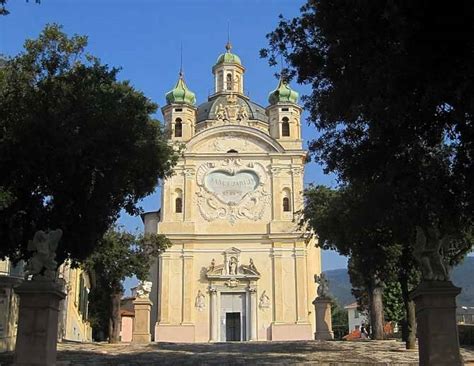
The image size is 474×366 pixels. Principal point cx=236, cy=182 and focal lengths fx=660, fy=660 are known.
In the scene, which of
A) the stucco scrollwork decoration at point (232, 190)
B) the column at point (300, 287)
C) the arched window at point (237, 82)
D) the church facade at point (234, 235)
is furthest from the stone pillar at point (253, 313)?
the arched window at point (237, 82)

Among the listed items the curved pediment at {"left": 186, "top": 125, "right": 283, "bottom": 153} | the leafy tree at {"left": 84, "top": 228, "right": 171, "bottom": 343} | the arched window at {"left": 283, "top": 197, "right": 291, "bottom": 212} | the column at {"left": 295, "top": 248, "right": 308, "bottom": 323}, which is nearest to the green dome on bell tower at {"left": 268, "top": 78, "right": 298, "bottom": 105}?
the curved pediment at {"left": 186, "top": 125, "right": 283, "bottom": 153}

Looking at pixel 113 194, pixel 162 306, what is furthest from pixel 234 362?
pixel 162 306

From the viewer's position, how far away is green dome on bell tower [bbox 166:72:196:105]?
52594 millimetres

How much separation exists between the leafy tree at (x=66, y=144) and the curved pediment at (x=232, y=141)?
1176 inches

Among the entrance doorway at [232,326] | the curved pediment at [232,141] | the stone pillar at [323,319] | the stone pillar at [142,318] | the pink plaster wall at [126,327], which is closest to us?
the stone pillar at [142,318]

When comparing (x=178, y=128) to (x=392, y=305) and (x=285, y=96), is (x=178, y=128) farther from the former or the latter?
(x=392, y=305)

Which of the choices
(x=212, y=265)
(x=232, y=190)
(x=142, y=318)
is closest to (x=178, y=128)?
(x=232, y=190)

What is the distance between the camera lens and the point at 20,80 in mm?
17328

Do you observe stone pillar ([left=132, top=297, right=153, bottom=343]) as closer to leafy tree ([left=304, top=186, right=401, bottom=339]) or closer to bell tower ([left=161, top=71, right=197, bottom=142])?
leafy tree ([left=304, top=186, right=401, bottom=339])

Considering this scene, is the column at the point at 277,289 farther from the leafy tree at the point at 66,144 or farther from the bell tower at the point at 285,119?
the leafy tree at the point at 66,144

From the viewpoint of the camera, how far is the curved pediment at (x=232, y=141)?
49.2 meters

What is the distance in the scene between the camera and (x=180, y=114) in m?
51.9

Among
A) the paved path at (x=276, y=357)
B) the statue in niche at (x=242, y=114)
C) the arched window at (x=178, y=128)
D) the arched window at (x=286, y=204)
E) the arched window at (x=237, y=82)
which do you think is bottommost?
the paved path at (x=276, y=357)

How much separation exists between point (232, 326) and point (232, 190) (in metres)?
9.76
